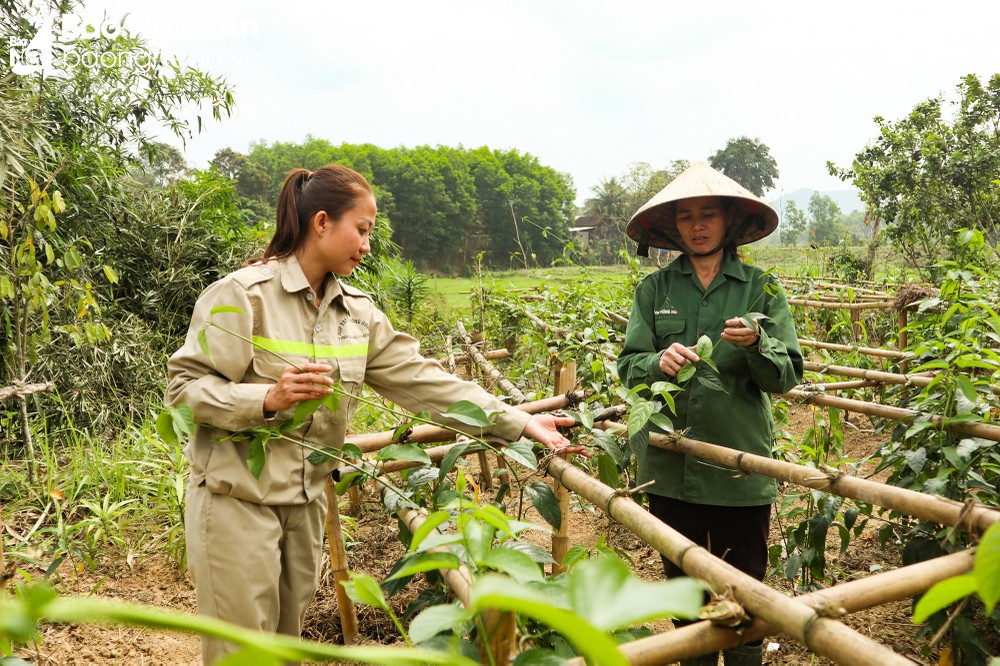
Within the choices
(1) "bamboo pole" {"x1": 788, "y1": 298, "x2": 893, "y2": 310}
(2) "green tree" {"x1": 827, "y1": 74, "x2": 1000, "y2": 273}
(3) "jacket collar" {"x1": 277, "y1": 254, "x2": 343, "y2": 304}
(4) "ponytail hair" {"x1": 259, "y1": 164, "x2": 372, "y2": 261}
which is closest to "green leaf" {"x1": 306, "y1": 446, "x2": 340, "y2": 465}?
(3) "jacket collar" {"x1": 277, "y1": 254, "x2": 343, "y2": 304}

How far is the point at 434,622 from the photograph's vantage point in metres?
0.56

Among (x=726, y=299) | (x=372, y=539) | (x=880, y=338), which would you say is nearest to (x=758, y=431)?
Answer: (x=726, y=299)

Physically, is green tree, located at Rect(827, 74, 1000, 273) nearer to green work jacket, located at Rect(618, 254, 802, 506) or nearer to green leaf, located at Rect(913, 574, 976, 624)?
green work jacket, located at Rect(618, 254, 802, 506)

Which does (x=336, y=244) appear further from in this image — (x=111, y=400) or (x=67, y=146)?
(x=67, y=146)

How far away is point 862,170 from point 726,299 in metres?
7.91

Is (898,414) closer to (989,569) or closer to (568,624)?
(989,569)

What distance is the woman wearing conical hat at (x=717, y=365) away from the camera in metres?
1.60

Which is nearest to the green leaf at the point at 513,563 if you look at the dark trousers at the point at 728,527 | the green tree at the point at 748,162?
the dark trousers at the point at 728,527

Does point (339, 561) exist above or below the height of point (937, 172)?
below

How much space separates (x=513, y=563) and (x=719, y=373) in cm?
116

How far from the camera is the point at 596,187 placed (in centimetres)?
2162

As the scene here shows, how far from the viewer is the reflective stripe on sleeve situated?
1.34 m

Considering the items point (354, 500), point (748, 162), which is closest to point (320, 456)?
point (354, 500)

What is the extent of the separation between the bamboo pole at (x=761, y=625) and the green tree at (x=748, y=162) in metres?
33.1
